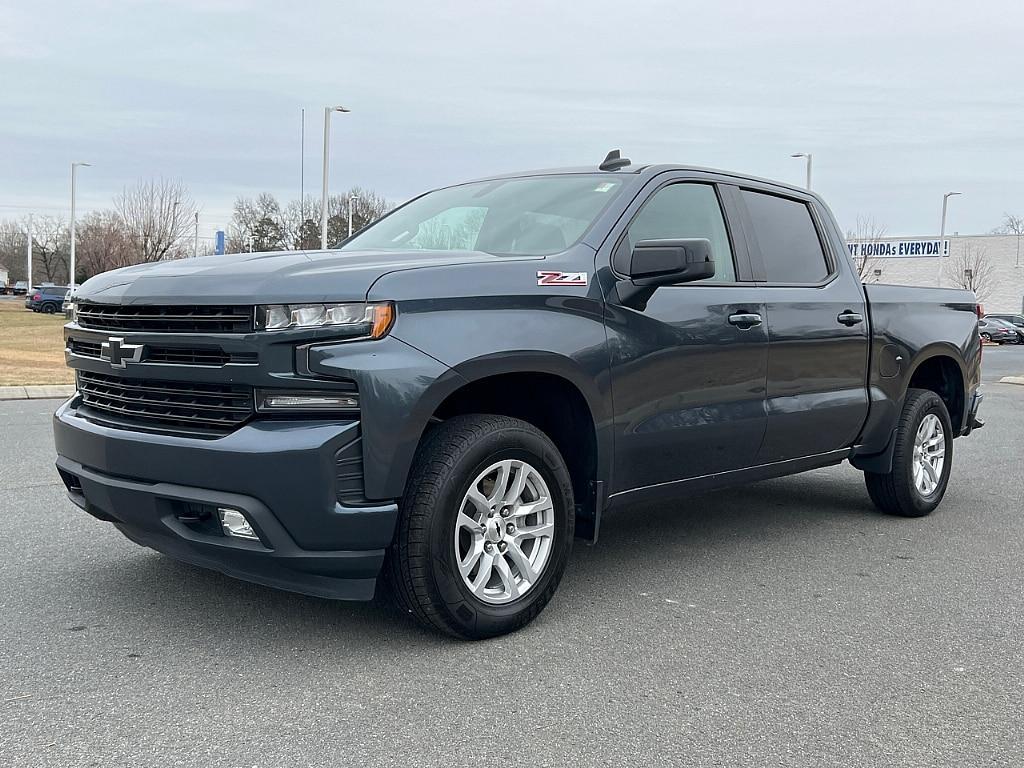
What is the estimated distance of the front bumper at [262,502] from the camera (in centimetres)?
342

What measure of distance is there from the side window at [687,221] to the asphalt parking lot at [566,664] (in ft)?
4.83

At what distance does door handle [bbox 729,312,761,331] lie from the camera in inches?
190

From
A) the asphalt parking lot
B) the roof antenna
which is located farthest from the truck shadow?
the roof antenna

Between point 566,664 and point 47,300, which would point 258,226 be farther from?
point 566,664

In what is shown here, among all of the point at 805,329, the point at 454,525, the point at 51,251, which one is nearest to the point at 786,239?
the point at 805,329

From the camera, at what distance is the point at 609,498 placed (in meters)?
4.37

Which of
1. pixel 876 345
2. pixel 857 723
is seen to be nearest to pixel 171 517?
pixel 857 723

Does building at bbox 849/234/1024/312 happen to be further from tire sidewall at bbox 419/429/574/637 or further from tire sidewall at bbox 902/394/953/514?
tire sidewall at bbox 419/429/574/637

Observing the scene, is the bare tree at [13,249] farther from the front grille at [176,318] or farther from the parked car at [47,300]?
the front grille at [176,318]

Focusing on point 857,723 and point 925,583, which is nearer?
point 857,723

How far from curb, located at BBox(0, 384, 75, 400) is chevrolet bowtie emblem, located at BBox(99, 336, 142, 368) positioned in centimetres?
971

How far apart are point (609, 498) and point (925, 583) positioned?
1.62 m

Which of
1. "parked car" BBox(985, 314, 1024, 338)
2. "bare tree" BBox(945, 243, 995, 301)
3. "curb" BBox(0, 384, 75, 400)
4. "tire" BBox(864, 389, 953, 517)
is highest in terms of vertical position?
"bare tree" BBox(945, 243, 995, 301)

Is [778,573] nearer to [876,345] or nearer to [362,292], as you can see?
[876,345]
